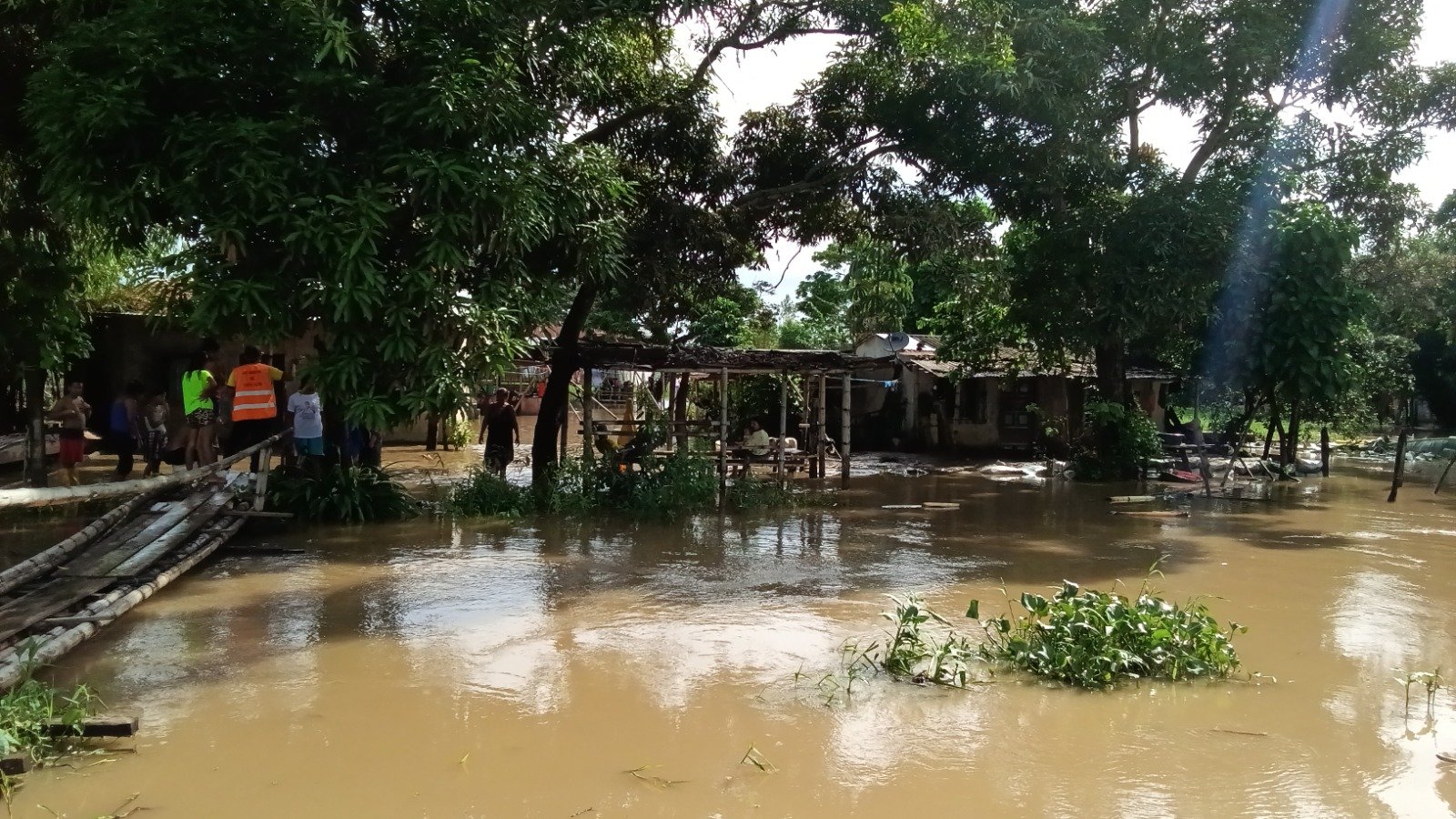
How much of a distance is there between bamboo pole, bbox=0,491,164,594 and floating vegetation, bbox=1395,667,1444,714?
9.08 m

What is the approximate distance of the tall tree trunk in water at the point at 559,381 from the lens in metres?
13.9

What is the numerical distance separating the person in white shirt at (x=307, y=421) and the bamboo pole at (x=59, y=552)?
1.75 m

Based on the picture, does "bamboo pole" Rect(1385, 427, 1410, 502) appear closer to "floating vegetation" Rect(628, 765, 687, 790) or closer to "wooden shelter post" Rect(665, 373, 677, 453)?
"wooden shelter post" Rect(665, 373, 677, 453)

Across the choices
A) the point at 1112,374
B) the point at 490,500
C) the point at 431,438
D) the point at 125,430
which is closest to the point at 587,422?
the point at 490,500

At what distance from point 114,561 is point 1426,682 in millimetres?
9700

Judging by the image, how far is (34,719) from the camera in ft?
15.8

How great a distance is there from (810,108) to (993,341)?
26.3ft

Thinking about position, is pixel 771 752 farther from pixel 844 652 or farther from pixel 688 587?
pixel 688 587

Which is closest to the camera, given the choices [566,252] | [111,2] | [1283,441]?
[111,2]

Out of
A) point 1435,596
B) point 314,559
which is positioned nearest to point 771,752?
point 314,559

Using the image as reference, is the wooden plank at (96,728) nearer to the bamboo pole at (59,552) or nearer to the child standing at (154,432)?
the bamboo pole at (59,552)

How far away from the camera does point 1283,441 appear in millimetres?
20109

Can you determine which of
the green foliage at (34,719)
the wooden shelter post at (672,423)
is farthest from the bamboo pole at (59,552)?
the wooden shelter post at (672,423)

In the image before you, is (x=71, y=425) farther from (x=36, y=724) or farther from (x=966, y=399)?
(x=966, y=399)
